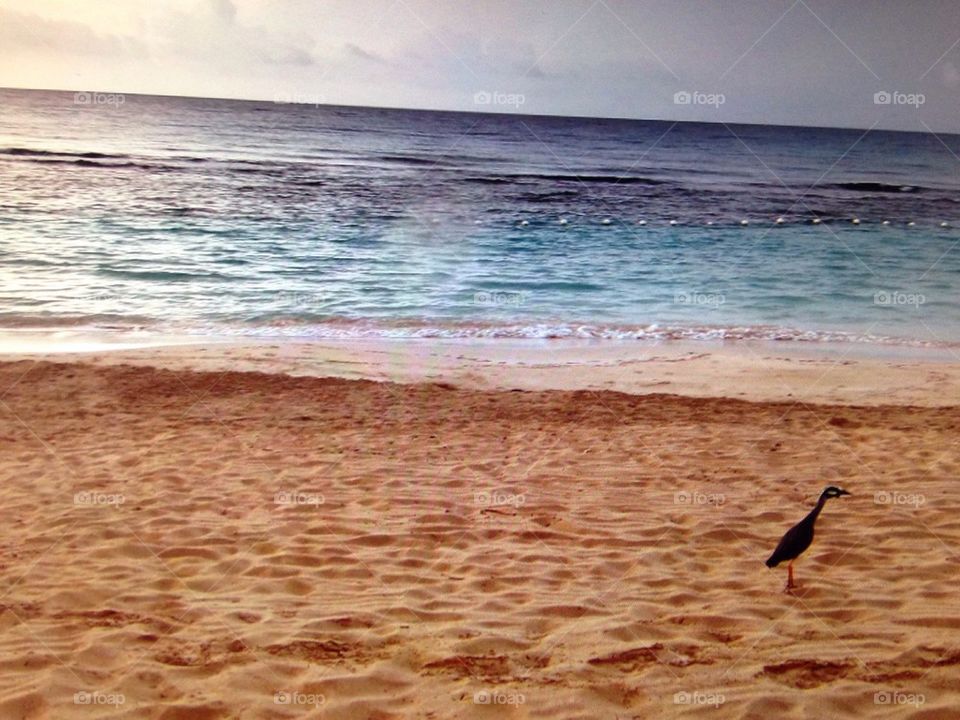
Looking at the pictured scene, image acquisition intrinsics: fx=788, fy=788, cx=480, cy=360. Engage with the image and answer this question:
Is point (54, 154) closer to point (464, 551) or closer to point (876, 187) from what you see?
point (464, 551)

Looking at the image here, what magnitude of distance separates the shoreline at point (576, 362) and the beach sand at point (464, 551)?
345mm

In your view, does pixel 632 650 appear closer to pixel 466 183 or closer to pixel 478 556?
pixel 478 556

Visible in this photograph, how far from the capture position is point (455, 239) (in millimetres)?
19047

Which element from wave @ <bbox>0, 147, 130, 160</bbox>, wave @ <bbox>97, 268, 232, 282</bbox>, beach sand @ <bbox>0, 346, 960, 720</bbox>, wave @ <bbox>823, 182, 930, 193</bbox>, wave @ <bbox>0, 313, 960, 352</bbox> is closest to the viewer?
beach sand @ <bbox>0, 346, 960, 720</bbox>

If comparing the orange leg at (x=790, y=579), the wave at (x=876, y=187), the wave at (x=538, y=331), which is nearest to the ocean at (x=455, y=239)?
the wave at (x=538, y=331)

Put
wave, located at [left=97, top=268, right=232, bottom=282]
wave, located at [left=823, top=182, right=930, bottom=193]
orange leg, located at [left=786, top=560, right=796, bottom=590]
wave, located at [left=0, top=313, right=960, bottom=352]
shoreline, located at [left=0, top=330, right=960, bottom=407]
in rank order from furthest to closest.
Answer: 1. wave, located at [left=823, top=182, right=930, bottom=193]
2. wave, located at [left=97, top=268, right=232, bottom=282]
3. wave, located at [left=0, top=313, right=960, bottom=352]
4. shoreline, located at [left=0, top=330, right=960, bottom=407]
5. orange leg, located at [left=786, top=560, right=796, bottom=590]

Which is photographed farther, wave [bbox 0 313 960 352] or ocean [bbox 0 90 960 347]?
ocean [bbox 0 90 960 347]

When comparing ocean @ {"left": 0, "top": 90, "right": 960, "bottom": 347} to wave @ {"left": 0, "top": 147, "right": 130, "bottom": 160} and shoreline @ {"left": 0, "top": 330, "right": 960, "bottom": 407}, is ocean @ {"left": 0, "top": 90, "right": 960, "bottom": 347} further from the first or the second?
shoreline @ {"left": 0, "top": 330, "right": 960, "bottom": 407}

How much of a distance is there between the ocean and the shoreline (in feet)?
2.39

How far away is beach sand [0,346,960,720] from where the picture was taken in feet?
10.4

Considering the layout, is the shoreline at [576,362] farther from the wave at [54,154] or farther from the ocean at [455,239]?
the wave at [54,154]

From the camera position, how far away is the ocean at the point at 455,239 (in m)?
12.0

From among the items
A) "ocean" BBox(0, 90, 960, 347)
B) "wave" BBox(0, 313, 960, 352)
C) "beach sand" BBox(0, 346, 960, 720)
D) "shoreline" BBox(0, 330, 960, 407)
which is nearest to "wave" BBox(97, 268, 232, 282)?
"ocean" BBox(0, 90, 960, 347)

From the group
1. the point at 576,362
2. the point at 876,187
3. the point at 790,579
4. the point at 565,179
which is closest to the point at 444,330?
the point at 576,362
